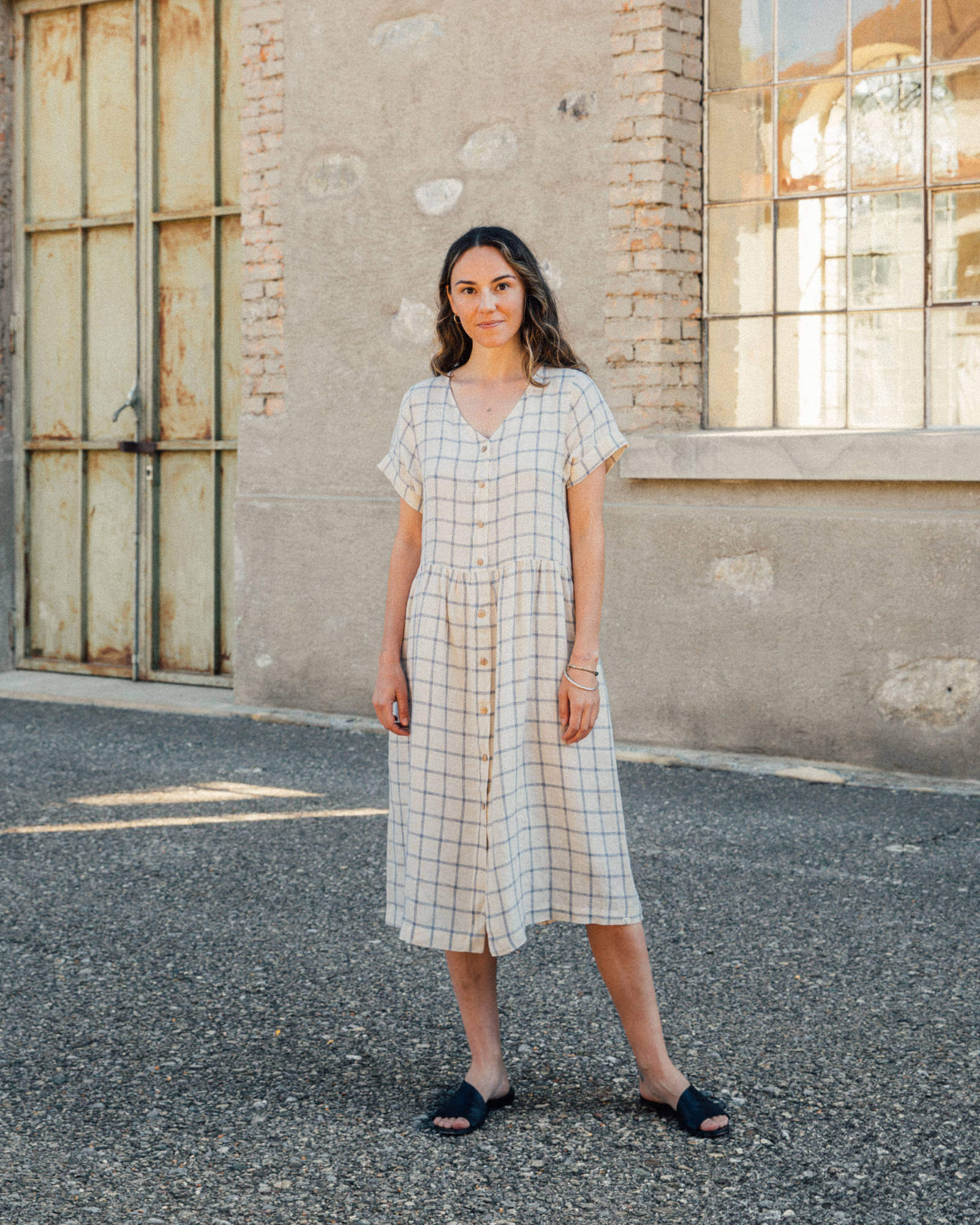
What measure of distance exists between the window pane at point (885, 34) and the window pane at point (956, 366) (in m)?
1.01

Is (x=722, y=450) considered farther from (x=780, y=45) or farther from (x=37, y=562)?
(x=37, y=562)

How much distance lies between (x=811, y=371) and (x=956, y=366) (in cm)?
59

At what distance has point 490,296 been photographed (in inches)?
107

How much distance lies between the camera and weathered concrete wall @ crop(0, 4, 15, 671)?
328 inches

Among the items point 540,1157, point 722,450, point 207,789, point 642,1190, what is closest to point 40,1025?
point 540,1157

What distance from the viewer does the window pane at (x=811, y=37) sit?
5.94 metres

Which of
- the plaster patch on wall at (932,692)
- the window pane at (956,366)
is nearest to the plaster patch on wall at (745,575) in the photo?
the plaster patch on wall at (932,692)

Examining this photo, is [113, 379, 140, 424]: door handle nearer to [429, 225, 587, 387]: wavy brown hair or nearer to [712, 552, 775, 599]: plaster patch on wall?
[712, 552, 775, 599]: plaster patch on wall

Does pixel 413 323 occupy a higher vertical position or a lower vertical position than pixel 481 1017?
higher

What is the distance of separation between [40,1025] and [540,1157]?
127cm

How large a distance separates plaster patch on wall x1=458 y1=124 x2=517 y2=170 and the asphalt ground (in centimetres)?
292

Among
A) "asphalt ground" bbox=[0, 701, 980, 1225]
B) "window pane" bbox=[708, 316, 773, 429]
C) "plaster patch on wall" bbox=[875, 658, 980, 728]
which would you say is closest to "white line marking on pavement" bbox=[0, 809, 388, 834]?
"asphalt ground" bbox=[0, 701, 980, 1225]

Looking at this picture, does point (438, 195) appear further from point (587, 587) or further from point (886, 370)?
point (587, 587)

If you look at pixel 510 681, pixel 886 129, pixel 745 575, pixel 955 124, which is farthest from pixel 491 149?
pixel 510 681
